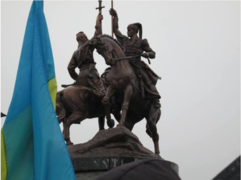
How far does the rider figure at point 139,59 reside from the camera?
9883mm

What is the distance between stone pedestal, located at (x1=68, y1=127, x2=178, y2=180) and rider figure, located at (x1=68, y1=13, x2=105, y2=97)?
3.89 feet

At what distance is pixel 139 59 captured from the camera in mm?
10062

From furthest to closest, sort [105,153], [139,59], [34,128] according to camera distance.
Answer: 1. [139,59]
2. [105,153]
3. [34,128]

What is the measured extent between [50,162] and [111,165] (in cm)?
533

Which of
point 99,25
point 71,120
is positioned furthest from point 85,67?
point 71,120

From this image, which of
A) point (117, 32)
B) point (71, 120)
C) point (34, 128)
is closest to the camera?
point (34, 128)

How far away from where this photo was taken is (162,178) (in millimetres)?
1143

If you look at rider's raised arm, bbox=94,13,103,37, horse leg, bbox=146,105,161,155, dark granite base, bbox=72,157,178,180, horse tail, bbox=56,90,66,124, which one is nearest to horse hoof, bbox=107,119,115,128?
horse leg, bbox=146,105,161,155

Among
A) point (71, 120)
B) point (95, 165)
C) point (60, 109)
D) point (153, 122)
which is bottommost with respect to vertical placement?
point (95, 165)

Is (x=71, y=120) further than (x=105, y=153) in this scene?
Yes

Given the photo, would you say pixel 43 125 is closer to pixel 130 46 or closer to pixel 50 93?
pixel 50 93

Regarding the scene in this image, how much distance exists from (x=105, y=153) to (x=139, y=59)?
95.9 inches

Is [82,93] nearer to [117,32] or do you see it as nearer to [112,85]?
[112,85]

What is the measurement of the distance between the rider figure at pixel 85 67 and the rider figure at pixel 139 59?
2.20 feet
